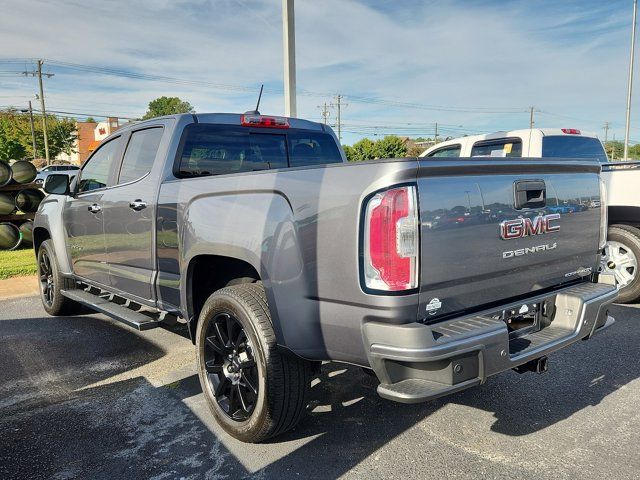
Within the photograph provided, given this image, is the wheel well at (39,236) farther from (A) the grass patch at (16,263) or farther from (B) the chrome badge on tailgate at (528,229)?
(B) the chrome badge on tailgate at (528,229)

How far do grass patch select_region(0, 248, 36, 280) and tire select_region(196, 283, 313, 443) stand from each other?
21.0 feet

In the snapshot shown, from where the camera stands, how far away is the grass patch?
8208 millimetres

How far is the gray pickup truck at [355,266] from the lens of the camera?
2.24 metres

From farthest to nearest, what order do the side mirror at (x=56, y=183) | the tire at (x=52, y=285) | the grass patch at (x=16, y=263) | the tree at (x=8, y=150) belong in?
the tree at (x=8, y=150)
the grass patch at (x=16, y=263)
the tire at (x=52, y=285)
the side mirror at (x=56, y=183)

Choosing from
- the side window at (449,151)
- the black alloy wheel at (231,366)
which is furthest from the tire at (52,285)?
the side window at (449,151)

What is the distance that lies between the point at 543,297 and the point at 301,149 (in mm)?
2417

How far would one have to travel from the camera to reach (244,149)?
164 inches

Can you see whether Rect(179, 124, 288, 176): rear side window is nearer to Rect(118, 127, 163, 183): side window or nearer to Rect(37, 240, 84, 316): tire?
Rect(118, 127, 163, 183): side window

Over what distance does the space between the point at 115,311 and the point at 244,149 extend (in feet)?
5.57

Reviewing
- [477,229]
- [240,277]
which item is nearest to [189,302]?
[240,277]

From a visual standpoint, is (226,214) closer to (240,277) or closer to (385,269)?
(240,277)

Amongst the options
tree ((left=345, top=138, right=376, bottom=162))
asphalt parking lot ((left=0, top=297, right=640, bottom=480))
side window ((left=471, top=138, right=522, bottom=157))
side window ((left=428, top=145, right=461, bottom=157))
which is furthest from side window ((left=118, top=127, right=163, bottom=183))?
tree ((left=345, top=138, right=376, bottom=162))

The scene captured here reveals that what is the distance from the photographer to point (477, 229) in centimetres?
247

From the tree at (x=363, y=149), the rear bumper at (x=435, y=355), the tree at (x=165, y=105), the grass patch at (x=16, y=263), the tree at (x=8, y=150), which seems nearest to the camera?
the rear bumper at (x=435, y=355)
